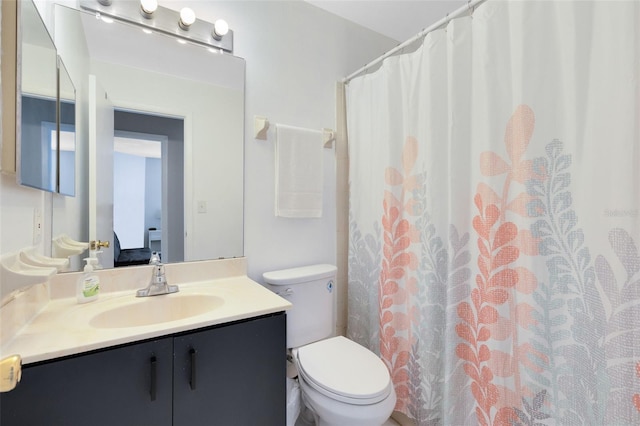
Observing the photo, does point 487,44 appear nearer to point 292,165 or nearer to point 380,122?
point 380,122

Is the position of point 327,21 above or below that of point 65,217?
above

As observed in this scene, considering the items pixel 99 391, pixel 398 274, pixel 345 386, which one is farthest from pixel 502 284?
pixel 99 391

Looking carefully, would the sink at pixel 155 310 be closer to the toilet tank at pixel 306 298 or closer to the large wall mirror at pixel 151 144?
the large wall mirror at pixel 151 144

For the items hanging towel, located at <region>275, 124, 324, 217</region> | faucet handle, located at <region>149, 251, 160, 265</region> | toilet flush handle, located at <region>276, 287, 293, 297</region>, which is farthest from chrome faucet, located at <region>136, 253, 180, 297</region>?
hanging towel, located at <region>275, 124, 324, 217</region>

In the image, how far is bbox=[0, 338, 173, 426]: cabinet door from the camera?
29.8 inches

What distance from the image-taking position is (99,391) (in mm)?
833

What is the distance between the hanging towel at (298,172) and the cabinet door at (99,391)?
37.1 inches

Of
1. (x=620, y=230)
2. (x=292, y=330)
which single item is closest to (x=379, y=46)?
(x=620, y=230)

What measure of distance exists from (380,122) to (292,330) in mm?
1228

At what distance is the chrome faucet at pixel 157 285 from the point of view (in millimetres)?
1242

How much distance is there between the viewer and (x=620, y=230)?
836 mm

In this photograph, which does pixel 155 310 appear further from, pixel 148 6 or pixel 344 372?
pixel 148 6

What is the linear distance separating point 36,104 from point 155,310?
0.82 m

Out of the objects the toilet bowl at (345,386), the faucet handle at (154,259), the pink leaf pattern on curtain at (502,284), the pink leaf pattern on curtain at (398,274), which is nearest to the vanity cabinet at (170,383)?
the toilet bowl at (345,386)
